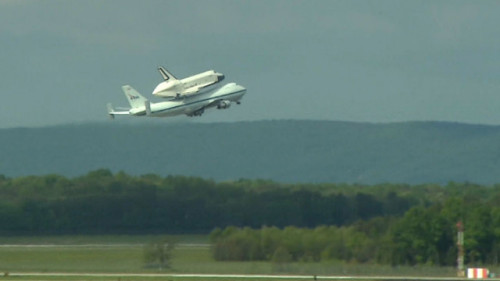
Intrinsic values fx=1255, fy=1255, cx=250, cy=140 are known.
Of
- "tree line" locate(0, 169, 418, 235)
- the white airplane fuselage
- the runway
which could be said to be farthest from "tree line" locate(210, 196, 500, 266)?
the white airplane fuselage

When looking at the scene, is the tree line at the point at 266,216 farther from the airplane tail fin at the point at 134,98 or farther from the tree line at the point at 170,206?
the airplane tail fin at the point at 134,98

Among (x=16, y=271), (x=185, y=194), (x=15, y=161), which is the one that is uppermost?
(x=15, y=161)

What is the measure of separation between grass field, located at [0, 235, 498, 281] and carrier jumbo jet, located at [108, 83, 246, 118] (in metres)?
9.00

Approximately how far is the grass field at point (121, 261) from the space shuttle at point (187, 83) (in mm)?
10132

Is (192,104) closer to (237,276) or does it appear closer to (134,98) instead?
(134,98)

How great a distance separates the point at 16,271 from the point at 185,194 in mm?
20011

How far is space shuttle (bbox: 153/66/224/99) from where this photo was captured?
2785 inches

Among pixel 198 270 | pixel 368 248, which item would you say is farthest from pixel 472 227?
pixel 198 270

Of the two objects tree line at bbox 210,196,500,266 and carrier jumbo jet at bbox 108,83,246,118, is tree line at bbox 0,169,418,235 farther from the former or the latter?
carrier jumbo jet at bbox 108,83,246,118

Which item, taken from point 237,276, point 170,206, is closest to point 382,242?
point 237,276

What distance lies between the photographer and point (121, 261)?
2948 inches

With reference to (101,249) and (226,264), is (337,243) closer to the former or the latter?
(226,264)

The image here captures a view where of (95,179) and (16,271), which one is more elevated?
(95,179)

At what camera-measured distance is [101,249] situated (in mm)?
78750
